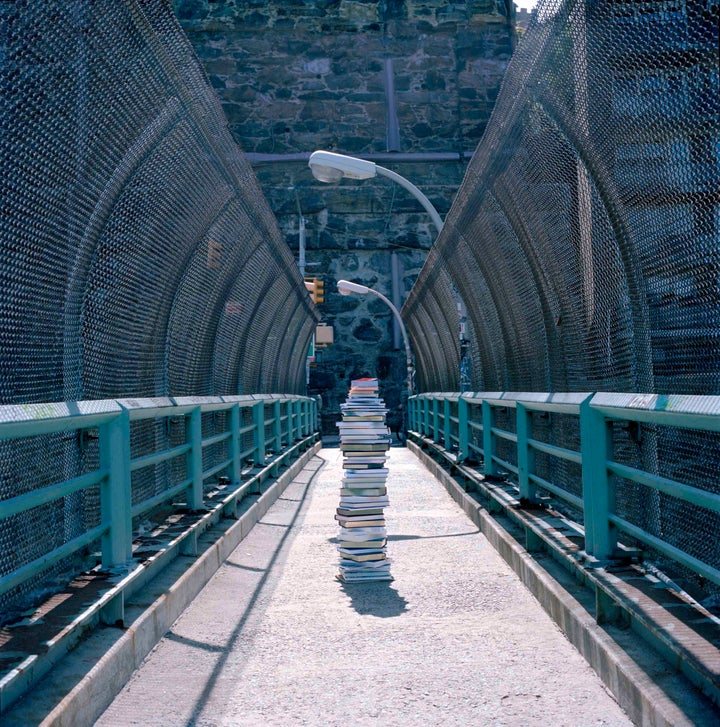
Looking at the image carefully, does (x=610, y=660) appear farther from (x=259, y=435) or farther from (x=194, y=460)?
(x=259, y=435)

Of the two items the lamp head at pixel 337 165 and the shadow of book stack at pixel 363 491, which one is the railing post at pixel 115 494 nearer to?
the shadow of book stack at pixel 363 491

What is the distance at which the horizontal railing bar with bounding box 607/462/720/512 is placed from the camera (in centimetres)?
331

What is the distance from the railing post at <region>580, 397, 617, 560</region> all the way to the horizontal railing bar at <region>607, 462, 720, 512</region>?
12cm

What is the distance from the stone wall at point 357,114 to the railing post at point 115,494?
2289cm

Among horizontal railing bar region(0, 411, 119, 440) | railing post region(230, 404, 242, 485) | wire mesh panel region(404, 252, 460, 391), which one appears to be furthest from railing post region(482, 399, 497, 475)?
horizontal railing bar region(0, 411, 119, 440)

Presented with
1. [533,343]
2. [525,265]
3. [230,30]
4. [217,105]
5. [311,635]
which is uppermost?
[230,30]

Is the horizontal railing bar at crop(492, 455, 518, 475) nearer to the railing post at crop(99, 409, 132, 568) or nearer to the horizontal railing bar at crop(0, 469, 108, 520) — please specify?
the railing post at crop(99, 409, 132, 568)

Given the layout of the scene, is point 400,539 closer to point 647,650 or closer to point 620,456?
point 620,456

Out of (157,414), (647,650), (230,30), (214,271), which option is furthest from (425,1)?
(647,650)

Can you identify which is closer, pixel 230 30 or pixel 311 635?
pixel 311 635

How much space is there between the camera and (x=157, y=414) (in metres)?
5.86

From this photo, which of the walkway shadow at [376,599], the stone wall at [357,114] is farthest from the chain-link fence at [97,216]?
the stone wall at [357,114]

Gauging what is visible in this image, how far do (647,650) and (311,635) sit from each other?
1.79 meters

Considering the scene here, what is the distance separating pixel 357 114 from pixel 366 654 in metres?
25.2
